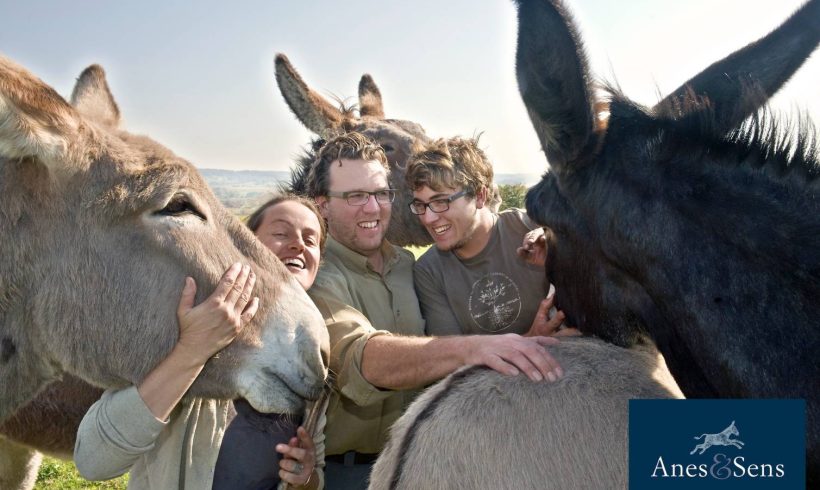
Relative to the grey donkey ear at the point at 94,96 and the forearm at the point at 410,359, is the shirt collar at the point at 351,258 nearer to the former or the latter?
the forearm at the point at 410,359

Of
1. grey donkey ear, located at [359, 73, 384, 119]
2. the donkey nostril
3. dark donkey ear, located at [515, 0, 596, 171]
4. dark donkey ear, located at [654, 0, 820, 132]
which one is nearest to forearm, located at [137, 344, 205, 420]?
the donkey nostril

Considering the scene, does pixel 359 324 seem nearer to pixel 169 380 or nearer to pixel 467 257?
pixel 169 380

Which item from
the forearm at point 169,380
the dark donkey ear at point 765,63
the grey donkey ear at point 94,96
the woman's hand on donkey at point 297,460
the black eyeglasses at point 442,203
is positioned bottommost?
the woman's hand on donkey at point 297,460

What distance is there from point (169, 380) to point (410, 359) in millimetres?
1006

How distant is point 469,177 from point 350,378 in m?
1.69

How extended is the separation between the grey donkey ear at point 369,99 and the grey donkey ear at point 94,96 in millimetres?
4742

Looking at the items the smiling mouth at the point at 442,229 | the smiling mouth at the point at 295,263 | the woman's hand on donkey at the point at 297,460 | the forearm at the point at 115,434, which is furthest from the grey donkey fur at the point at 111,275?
the smiling mouth at the point at 442,229

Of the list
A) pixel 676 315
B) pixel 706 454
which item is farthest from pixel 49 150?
pixel 706 454

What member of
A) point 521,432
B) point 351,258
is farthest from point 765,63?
point 351,258

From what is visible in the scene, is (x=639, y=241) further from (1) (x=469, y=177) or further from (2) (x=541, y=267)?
(1) (x=469, y=177)

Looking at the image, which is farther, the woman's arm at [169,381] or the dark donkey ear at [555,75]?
the woman's arm at [169,381]

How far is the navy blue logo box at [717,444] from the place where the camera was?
6.08 feet

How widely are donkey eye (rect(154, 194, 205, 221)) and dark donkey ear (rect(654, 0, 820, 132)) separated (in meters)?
1.92

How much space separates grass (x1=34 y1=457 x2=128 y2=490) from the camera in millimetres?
6625
